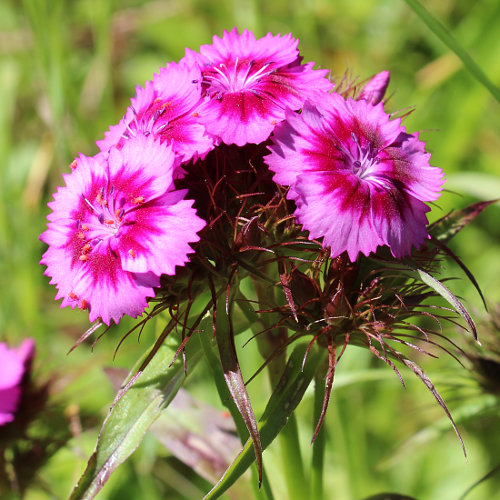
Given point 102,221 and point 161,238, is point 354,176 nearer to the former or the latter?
point 161,238

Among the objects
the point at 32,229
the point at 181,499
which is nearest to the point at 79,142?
the point at 32,229

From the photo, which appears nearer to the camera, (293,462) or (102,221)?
(102,221)

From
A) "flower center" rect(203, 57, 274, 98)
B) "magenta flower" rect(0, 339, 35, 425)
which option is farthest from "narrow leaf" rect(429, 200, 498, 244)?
"magenta flower" rect(0, 339, 35, 425)

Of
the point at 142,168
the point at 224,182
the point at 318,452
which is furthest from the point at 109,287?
the point at 318,452

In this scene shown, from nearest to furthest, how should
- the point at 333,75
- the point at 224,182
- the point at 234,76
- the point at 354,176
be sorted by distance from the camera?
the point at 354,176 < the point at 224,182 < the point at 234,76 < the point at 333,75

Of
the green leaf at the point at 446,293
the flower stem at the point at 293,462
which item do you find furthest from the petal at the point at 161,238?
the flower stem at the point at 293,462

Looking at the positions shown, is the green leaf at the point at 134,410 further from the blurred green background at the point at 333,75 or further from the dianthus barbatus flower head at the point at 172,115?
the blurred green background at the point at 333,75

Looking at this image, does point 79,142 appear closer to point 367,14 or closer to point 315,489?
point 367,14
